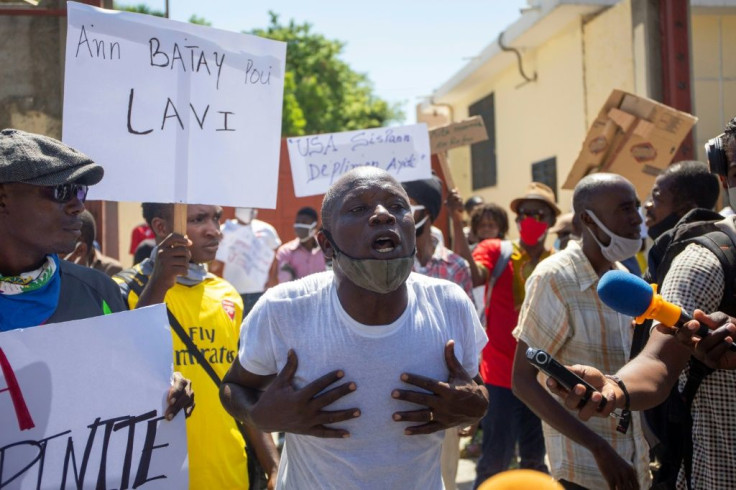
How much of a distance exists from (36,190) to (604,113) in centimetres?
483

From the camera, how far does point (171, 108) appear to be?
3.46m

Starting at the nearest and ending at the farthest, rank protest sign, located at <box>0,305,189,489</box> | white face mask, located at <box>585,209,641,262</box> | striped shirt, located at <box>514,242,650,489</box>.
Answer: protest sign, located at <box>0,305,189,489</box>, striped shirt, located at <box>514,242,650,489</box>, white face mask, located at <box>585,209,641,262</box>

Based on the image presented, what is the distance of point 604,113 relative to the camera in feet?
20.9

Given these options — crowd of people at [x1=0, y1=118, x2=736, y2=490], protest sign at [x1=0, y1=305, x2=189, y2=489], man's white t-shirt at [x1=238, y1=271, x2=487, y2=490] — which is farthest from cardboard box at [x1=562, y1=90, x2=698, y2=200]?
protest sign at [x1=0, y1=305, x2=189, y2=489]

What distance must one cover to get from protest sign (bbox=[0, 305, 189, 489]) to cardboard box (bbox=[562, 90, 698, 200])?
4159 millimetres

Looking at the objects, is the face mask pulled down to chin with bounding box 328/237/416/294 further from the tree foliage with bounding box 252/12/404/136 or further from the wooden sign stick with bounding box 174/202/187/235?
the tree foliage with bounding box 252/12/404/136

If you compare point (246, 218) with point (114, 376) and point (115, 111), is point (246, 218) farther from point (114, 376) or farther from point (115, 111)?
point (114, 376)

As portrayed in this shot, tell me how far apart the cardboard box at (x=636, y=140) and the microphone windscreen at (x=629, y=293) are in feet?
13.9

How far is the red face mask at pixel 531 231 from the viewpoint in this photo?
6.00m

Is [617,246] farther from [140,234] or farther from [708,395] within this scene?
[140,234]

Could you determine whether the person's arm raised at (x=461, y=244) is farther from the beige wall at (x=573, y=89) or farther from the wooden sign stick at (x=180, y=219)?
the beige wall at (x=573, y=89)

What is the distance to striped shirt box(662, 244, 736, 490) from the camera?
2.57 metres

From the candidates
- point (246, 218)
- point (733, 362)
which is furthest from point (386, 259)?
point (246, 218)

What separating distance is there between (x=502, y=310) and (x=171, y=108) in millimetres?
3066
